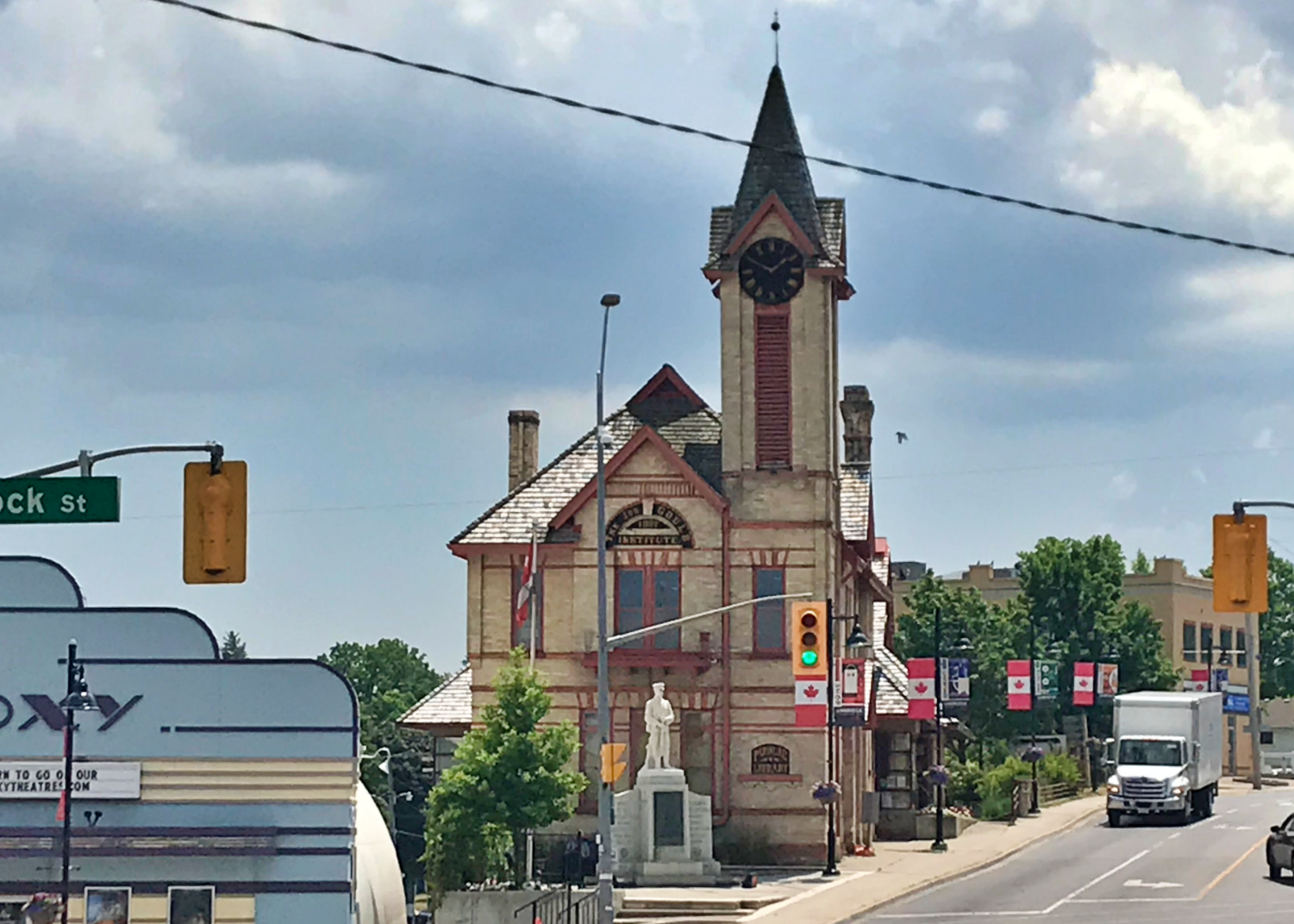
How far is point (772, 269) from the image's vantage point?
184ft

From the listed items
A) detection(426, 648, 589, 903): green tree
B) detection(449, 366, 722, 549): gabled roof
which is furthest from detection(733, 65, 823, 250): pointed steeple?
detection(426, 648, 589, 903): green tree

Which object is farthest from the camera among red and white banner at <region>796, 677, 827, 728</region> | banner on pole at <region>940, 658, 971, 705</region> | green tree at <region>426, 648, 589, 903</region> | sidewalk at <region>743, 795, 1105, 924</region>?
banner on pole at <region>940, 658, 971, 705</region>

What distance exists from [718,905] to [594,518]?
13.9 metres

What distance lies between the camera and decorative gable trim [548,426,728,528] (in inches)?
2206

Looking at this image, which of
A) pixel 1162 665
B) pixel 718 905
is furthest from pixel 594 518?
pixel 1162 665

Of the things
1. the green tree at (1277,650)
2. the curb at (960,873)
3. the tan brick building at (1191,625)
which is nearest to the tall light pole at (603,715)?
the curb at (960,873)

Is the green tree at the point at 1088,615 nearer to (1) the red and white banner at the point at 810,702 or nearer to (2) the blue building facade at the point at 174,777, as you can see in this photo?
(1) the red and white banner at the point at 810,702

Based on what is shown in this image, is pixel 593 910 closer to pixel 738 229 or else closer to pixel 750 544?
pixel 750 544

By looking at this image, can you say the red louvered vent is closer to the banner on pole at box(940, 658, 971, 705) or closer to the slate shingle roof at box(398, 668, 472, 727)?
the banner on pole at box(940, 658, 971, 705)

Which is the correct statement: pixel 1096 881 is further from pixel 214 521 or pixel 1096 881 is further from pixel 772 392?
pixel 214 521

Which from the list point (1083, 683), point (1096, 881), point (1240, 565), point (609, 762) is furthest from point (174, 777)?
point (1083, 683)

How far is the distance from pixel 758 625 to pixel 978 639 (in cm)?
5970

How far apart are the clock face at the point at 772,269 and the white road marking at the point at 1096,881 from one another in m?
16.5

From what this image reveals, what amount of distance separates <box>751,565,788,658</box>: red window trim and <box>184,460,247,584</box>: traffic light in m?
33.7
